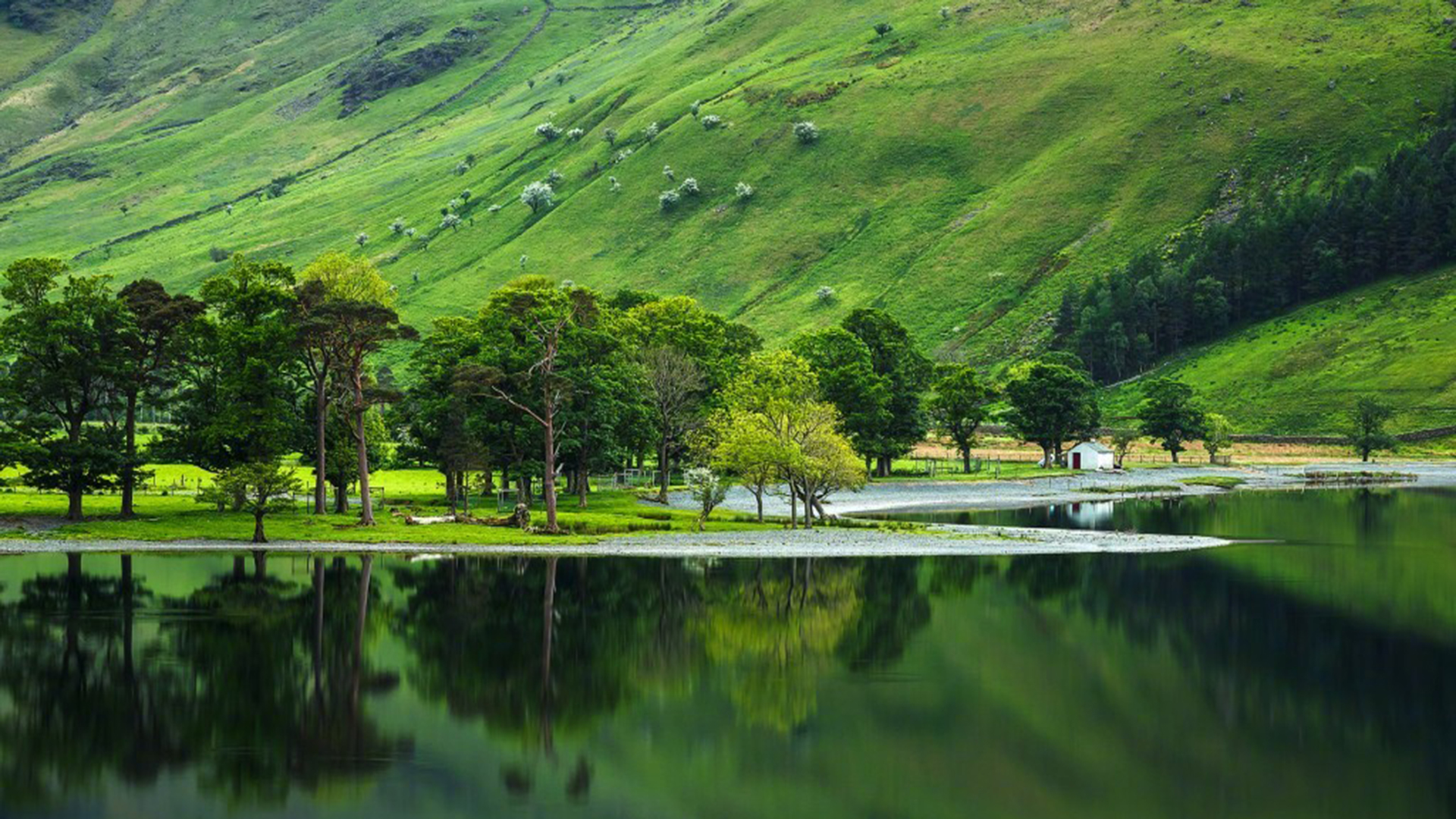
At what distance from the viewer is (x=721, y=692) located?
42.2 meters

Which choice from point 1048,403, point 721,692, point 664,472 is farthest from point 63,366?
point 1048,403

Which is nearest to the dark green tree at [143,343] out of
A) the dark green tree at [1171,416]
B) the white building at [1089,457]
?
the white building at [1089,457]

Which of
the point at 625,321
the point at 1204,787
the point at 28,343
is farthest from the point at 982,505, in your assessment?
the point at 1204,787

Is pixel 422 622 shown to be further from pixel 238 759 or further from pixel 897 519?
pixel 897 519

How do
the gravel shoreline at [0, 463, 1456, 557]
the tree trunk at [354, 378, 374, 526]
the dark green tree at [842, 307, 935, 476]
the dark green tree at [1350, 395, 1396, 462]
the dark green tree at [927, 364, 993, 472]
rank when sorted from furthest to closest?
the dark green tree at [1350, 395, 1396, 462], the dark green tree at [927, 364, 993, 472], the dark green tree at [842, 307, 935, 476], the tree trunk at [354, 378, 374, 526], the gravel shoreline at [0, 463, 1456, 557]

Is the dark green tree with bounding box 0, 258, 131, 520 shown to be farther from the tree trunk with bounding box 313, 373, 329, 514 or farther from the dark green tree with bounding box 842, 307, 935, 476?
the dark green tree with bounding box 842, 307, 935, 476

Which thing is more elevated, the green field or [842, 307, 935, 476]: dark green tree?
[842, 307, 935, 476]: dark green tree

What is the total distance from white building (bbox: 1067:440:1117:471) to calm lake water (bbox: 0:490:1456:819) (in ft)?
368

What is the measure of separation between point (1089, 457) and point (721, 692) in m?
150

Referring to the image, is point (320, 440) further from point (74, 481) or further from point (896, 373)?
point (896, 373)

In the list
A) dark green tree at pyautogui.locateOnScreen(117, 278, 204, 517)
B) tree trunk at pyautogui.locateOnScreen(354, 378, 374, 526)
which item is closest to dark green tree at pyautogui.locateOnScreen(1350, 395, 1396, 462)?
tree trunk at pyautogui.locateOnScreen(354, 378, 374, 526)

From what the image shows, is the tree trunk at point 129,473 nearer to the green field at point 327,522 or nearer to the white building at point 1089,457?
the green field at point 327,522

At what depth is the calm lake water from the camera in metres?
31.6

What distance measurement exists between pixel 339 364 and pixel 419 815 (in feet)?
→ 219
